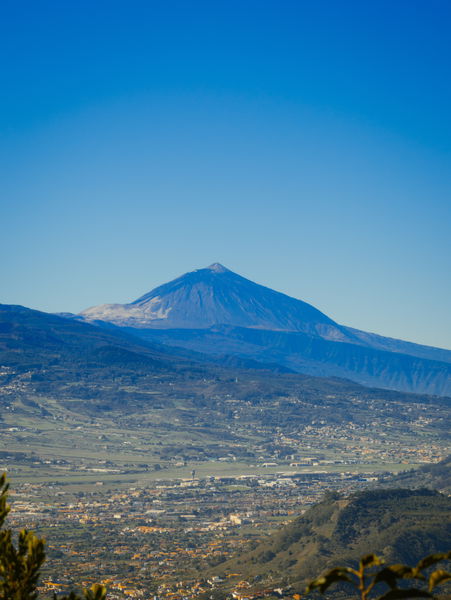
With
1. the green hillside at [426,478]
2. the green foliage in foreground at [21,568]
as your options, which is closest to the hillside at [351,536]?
the green hillside at [426,478]

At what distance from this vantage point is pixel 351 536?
65.4m

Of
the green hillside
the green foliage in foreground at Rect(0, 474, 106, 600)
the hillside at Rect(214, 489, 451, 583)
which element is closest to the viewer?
the green foliage in foreground at Rect(0, 474, 106, 600)

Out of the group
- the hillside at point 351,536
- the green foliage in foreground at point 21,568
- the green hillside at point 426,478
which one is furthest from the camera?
the green hillside at point 426,478

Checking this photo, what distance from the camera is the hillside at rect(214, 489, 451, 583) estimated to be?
59031mm

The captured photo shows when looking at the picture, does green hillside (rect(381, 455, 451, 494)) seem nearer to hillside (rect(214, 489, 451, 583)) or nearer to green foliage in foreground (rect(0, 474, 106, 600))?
hillside (rect(214, 489, 451, 583))

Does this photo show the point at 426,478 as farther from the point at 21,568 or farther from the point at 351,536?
the point at 21,568

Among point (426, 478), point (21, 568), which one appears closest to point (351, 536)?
point (21, 568)

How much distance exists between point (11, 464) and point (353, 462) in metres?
68.2

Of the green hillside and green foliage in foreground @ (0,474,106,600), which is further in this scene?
the green hillside

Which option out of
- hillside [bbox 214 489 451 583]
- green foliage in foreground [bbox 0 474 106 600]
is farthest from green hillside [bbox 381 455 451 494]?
green foliage in foreground [bbox 0 474 106 600]

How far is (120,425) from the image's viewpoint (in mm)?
192750

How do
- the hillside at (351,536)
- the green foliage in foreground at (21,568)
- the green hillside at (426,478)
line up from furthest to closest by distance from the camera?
the green hillside at (426,478)
the hillside at (351,536)
the green foliage in foreground at (21,568)

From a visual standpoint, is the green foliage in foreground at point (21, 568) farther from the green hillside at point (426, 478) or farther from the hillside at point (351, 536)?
the green hillside at point (426, 478)

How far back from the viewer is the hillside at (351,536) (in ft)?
194
